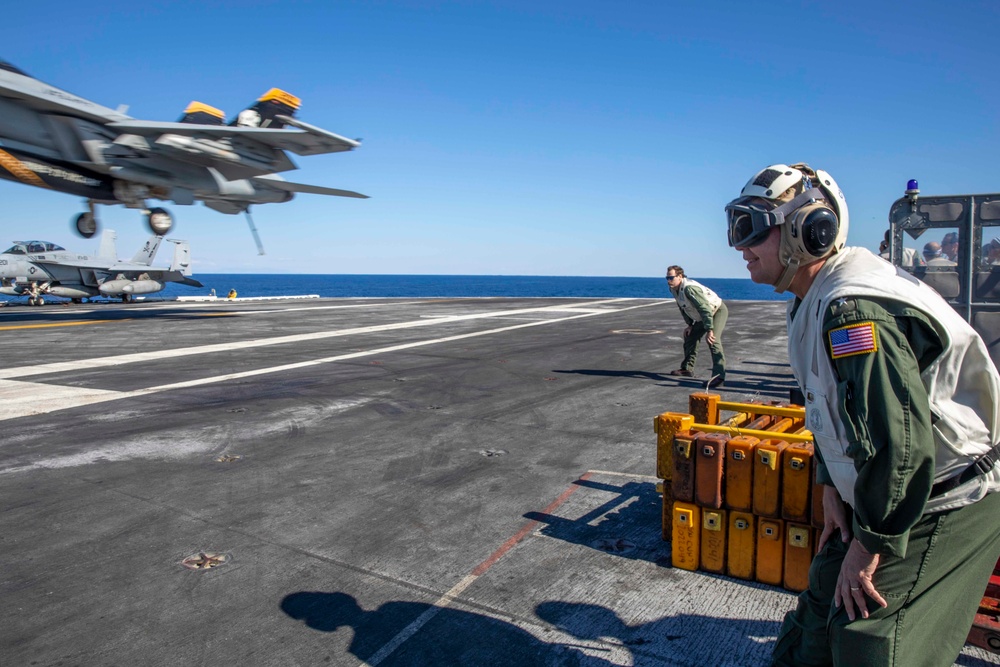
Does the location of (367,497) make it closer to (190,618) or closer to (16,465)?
(190,618)

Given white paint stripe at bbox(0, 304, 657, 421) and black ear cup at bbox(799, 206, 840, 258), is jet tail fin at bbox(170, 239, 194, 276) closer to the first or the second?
white paint stripe at bbox(0, 304, 657, 421)

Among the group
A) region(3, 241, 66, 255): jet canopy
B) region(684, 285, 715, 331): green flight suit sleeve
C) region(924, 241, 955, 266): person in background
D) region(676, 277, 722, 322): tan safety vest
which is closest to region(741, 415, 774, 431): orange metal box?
region(924, 241, 955, 266): person in background

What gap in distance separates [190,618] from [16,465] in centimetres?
449

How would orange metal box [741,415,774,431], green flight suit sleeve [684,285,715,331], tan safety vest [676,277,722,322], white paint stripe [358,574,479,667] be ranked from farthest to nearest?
1. tan safety vest [676,277,722,322]
2. green flight suit sleeve [684,285,715,331]
3. orange metal box [741,415,774,431]
4. white paint stripe [358,574,479,667]

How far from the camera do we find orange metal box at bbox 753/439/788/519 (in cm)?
407

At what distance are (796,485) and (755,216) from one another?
2.24 m

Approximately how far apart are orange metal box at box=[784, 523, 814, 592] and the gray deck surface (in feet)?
0.37

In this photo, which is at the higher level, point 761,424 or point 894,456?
point 894,456

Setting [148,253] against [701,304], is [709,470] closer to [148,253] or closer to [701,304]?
[701,304]

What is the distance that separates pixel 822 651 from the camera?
2.32 m

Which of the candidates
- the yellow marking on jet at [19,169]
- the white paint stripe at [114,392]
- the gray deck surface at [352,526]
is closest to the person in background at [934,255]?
the gray deck surface at [352,526]

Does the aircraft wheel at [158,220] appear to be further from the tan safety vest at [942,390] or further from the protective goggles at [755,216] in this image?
the tan safety vest at [942,390]

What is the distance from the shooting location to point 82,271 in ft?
129

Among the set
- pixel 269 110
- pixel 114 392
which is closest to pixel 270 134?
pixel 269 110
